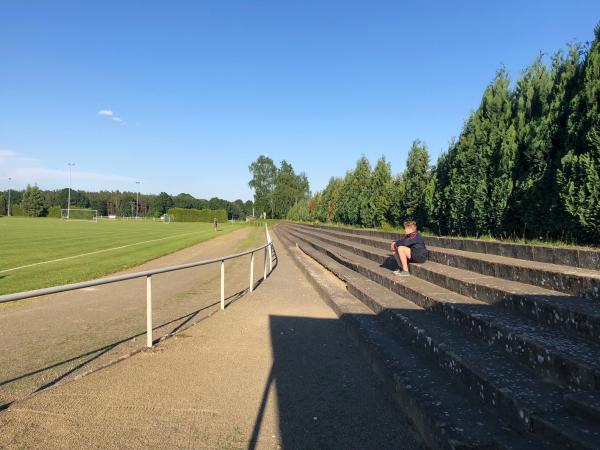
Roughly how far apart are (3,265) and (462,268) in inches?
592

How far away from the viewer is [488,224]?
8.41 metres

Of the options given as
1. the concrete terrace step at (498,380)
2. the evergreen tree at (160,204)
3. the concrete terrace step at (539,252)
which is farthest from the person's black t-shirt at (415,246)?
the evergreen tree at (160,204)

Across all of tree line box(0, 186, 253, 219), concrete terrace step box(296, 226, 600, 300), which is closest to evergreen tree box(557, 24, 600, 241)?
concrete terrace step box(296, 226, 600, 300)

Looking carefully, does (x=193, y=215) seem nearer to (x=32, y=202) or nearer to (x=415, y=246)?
(x=32, y=202)

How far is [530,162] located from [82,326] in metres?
7.98

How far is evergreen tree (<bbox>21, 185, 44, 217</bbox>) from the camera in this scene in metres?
103

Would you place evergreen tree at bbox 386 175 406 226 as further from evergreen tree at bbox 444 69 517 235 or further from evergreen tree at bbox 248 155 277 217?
evergreen tree at bbox 248 155 277 217

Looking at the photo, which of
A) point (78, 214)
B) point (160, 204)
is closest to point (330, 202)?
point (78, 214)

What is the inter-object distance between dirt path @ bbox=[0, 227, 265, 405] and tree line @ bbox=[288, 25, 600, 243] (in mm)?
5649

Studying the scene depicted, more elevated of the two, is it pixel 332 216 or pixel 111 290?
pixel 332 216

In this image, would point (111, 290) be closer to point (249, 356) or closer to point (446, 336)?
point (249, 356)

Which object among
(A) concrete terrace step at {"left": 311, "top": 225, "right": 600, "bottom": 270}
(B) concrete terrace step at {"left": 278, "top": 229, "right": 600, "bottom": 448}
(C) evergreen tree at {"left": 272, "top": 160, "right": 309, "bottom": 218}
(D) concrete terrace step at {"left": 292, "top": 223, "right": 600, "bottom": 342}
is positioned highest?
(C) evergreen tree at {"left": 272, "top": 160, "right": 309, "bottom": 218}

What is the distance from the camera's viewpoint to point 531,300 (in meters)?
3.89

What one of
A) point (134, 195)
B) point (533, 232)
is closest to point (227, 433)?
point (533, 232)
